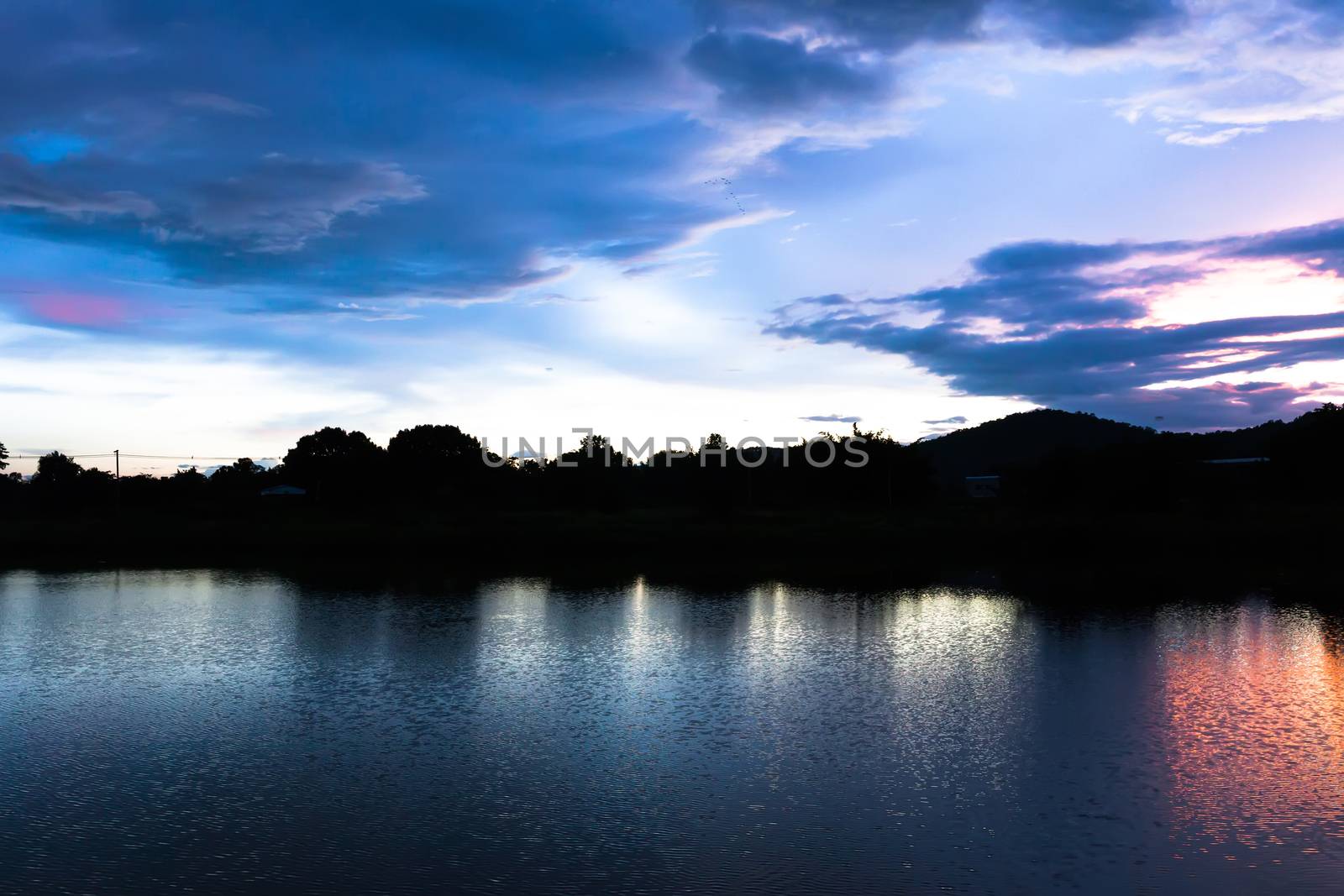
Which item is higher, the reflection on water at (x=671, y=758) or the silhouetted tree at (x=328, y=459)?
the silhouetted tree at (x=328, y=459)

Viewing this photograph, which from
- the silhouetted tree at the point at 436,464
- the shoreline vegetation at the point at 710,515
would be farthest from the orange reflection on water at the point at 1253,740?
the silhouetted tree at the point at 436,464

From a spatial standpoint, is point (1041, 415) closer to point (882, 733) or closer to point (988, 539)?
point (988, 539)

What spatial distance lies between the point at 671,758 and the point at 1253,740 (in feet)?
19.7

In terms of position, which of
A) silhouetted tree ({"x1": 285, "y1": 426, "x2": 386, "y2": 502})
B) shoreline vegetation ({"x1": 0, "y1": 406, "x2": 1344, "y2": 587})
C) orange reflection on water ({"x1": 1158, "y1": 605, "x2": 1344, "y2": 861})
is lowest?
orange reflection on water ({"x1": 1158, "y1": 605, "x2": 1344, "y2": 861})

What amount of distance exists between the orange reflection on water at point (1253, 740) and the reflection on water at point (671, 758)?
51 millimetres

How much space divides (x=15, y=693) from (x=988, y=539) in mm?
32435

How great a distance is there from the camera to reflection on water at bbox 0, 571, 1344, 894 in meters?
6.94

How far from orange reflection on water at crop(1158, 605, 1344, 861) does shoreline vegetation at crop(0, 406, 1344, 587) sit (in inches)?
484

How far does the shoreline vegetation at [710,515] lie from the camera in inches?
1358

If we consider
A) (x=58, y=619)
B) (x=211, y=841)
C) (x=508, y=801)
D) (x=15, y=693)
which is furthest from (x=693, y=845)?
(x=58, y=619)

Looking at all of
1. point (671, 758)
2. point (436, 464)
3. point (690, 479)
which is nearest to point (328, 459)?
point (436, 464)

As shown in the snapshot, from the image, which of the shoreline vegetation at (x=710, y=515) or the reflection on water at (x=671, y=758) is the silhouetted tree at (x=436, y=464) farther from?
the reflection on water at (x=671, y=758)

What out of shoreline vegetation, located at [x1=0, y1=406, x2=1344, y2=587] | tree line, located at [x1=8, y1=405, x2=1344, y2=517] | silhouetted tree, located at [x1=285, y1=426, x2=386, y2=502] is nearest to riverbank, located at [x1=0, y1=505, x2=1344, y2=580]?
shoreline vegetation, located at [x1=0, y1=406, x2=1344, y2=587]

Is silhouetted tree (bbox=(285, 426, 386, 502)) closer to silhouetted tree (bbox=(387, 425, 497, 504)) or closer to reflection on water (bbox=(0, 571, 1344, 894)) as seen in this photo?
silhouetted tree (bbox=(387, 425, 497, 504))
